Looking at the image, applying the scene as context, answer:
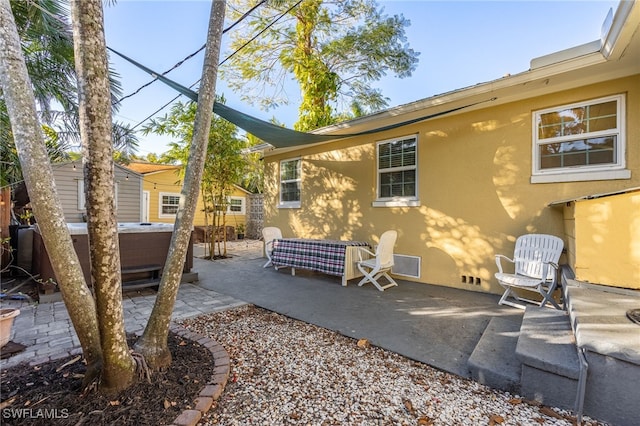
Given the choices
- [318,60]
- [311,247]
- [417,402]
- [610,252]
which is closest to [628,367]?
[417,402]

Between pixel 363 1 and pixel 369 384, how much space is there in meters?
11.1

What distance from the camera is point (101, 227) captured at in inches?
60.0

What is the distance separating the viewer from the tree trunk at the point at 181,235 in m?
2.01

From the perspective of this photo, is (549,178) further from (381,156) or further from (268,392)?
(268,392)

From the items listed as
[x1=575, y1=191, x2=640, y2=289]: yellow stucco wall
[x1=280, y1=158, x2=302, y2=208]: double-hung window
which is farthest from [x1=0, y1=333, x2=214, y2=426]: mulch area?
[x1=280, y1=158, x2=302, y2=208]: double-hung window

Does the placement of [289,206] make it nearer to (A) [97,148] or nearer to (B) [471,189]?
(B) [471,189]

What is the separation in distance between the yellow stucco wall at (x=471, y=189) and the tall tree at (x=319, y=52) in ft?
15.4

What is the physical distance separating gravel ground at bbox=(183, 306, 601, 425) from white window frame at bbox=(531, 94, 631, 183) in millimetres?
3154

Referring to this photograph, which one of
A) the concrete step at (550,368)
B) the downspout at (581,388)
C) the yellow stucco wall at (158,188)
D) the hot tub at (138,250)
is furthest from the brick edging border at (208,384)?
the yellow stucco wall at (158,188)

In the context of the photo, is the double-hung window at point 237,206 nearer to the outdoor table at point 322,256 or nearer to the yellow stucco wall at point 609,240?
the outdoor table at point 322,256

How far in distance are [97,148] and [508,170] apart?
15.8ft

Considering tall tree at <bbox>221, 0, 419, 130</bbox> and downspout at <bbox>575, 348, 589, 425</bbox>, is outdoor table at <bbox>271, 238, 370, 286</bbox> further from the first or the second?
tall tree at <bbox>221, 0, 419, 130</bbox>

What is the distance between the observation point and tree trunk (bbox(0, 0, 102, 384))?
1.47 m

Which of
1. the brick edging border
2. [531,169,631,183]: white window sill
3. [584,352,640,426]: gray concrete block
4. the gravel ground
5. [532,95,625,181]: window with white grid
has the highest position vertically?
[532,95,625,181]: window with white grid
